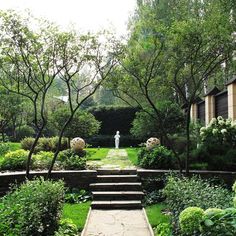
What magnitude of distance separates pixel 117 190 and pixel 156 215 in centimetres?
194

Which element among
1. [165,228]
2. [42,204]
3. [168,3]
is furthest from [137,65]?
[168,3]

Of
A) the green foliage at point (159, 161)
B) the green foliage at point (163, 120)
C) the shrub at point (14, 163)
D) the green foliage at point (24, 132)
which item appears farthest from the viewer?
the green foliage at point (24, 132)

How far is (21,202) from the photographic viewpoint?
4.82m

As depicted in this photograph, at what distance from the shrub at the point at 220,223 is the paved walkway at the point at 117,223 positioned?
282 centimetres

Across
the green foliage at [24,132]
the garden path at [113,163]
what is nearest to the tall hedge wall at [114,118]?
the green foliage at [24,132]

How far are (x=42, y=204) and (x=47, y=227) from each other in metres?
0.34

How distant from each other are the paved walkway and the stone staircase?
0.33 m

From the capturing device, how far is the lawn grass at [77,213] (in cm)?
687

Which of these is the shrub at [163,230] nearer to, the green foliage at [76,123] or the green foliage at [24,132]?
the green foliage at [76,123]

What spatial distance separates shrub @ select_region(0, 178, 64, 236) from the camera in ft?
14.0

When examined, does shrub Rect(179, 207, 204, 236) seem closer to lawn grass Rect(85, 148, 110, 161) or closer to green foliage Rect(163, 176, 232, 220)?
green foliage Rect(163, 176, 232, 220)

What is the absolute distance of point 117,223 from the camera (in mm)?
6949

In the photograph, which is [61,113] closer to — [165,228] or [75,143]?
[75,143]

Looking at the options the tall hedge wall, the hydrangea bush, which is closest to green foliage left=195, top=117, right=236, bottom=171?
the hydrangea bush
